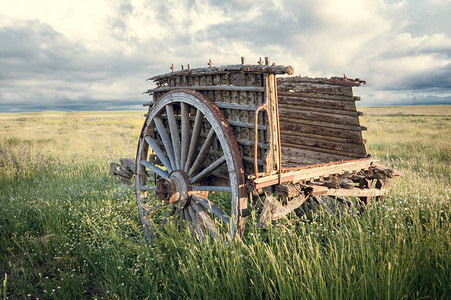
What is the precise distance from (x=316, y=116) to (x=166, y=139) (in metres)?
2.73

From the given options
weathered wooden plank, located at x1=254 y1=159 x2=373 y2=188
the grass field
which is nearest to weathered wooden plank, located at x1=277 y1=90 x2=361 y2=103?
weathered wooden plank, located at x1=254 y1=159 x2=373 y2=188

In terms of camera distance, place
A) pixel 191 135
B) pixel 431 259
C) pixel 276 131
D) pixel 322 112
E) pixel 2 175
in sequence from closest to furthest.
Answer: pixel 431 259 → pixel 276 131 → pixel 191 135 → pixel 322 112 → pixel 2 175

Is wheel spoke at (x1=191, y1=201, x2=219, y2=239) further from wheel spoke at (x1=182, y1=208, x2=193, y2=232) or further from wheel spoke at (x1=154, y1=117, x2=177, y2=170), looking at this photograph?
wheel spoke at (x1=154, y1=117, x2=177, y2=170)

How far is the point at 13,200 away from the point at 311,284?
5786 millimetres

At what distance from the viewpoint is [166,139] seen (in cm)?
452

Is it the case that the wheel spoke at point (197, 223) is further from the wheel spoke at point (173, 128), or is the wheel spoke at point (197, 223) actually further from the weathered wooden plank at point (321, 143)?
the weathered wooden plank at point (321, 143)

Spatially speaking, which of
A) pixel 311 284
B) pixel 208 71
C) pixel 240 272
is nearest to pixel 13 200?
pixel 208 71

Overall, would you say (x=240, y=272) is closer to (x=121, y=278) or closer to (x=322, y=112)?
(x=121, y=278)

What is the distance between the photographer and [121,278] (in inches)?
142

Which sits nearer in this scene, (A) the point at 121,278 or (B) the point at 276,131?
(B) the point at 276,131

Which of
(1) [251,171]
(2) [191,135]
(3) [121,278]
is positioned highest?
(2) [191,135]

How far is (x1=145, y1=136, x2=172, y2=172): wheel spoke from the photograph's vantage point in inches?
176

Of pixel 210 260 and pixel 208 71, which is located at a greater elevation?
pixel 208 71

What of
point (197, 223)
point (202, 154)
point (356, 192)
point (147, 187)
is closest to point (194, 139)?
point (202, 154)
